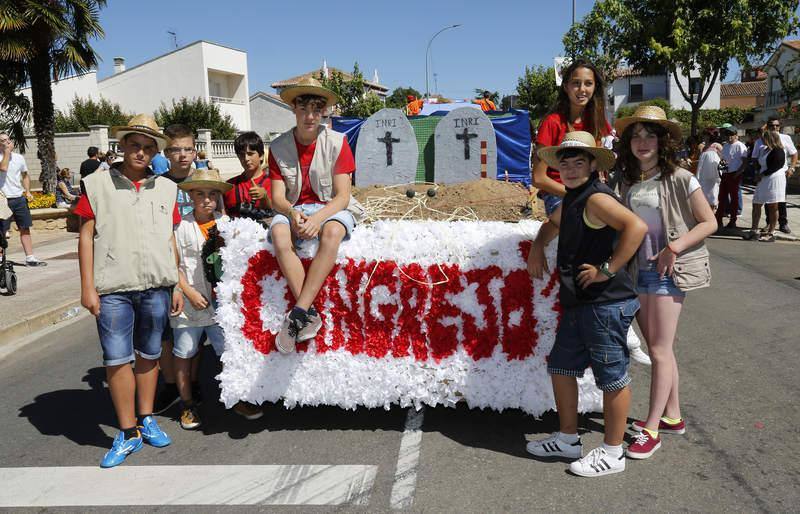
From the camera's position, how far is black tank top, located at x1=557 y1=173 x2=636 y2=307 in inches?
122

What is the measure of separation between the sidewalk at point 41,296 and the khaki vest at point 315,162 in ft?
13.4

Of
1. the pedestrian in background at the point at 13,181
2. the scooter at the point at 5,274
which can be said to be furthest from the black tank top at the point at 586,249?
the pedestrian in background at the point at 13,181

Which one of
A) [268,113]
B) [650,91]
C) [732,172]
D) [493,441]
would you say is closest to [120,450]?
[493,441]

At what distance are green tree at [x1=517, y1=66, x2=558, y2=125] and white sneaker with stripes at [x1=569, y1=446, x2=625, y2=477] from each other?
38.7 meters

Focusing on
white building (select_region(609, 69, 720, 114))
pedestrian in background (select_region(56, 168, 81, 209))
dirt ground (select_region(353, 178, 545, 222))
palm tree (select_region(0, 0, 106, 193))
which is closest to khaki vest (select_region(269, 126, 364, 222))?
dirt ground (select_region(353, 178, 545, 222))

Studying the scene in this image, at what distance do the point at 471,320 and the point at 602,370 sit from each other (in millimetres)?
868

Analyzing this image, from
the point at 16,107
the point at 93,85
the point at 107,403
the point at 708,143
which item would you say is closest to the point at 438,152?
the point at 708,143

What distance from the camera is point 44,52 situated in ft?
55.3

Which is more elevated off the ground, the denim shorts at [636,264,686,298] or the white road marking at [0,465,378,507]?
the denim shorts at [636,264,686,298]

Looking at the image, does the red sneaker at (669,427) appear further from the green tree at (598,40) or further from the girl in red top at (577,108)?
the green tree at (598,40)

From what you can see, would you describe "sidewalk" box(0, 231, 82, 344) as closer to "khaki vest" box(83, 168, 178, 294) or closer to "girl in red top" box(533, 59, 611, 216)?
"khaki vest" box(83, 168, 178, 294)

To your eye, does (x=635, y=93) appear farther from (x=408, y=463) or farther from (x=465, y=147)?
(x=408, y=463)

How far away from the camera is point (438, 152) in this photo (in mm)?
13320

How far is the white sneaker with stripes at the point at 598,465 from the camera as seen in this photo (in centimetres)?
324
